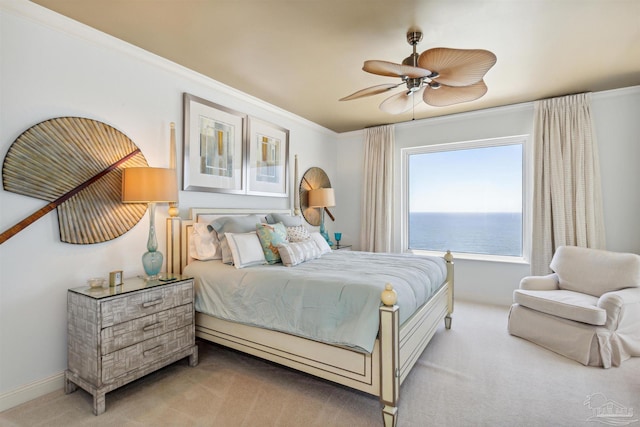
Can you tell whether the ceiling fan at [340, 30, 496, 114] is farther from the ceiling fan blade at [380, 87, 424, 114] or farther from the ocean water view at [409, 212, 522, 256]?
the ocean water view at [409, 212, 522, 256]

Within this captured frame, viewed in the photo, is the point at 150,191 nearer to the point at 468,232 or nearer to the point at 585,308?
the point at 585,308

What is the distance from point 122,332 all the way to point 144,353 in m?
0.24

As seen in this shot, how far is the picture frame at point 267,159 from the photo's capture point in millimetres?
3750

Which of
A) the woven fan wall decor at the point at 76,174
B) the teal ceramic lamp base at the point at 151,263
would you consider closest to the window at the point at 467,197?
the teal ceramic lamp base at the point at 151,263

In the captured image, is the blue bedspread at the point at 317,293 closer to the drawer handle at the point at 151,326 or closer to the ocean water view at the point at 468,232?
the drawer handle at the point at 151,326

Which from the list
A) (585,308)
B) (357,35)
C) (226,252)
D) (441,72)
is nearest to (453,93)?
(441,72)

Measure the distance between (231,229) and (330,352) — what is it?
5.03 ft

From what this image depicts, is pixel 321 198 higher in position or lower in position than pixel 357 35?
lower

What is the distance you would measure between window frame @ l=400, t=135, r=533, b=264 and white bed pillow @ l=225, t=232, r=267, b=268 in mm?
2901

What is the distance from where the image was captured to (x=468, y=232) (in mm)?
4637

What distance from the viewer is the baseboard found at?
1.92 m

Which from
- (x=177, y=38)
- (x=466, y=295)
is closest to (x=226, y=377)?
(x=177, y=38)

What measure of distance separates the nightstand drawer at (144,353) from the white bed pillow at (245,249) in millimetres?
648

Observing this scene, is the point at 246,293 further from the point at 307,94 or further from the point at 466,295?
the point at 466,295
